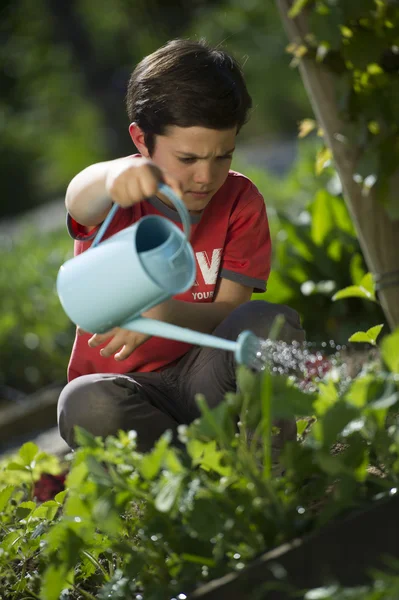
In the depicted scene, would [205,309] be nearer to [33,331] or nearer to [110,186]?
[110,186]

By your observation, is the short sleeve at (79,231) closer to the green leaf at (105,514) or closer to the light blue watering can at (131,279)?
the light blue watering can at (131,279)

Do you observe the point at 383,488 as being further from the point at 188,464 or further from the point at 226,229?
the point at 226,229

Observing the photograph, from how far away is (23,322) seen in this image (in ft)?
18.1

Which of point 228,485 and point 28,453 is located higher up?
point 228,485

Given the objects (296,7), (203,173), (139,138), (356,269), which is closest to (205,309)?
(203,173)

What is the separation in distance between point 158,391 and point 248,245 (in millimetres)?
414

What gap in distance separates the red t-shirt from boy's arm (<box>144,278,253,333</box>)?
0.08 feet

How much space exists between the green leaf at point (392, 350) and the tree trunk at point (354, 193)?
0.81 meters

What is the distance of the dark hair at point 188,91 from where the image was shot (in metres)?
2.08

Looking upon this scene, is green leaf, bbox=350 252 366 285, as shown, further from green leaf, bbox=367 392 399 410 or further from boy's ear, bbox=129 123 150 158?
green leaf, bbox=367 392 399 410

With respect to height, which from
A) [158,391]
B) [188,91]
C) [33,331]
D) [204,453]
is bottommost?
[33,331]

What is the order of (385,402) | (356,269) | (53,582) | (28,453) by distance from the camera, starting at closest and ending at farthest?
1. (385,402)
2. (53,582)
3. (28,453)
4. (356,269)

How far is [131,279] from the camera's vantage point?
1.60 metres

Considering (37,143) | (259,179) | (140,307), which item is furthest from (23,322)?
(37,143)
